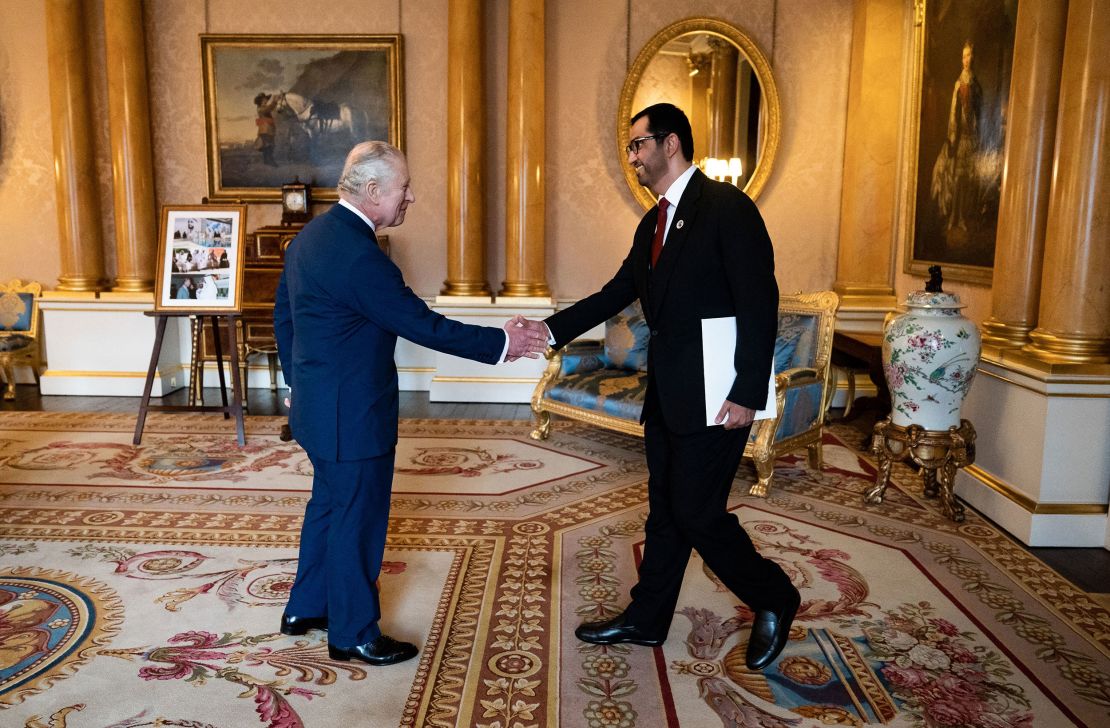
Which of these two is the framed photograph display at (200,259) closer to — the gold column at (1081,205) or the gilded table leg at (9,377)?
the gilded table leg at (9,377)

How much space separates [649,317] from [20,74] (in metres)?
7.33

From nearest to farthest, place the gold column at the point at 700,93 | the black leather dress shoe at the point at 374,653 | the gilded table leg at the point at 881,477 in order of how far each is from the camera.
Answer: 1. the black leather dress shoe at the point at 374,653
2. the gilded table leg at the point at 881,477
3. the gold column at the point at 700,93

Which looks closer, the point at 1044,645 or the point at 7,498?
the point at 1044,645

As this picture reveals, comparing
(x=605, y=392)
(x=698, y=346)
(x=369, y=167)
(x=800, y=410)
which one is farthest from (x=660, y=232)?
(x=605, y=392)

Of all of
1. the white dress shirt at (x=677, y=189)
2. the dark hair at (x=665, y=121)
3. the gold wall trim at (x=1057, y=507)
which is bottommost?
the gold wall trim at (x=1057, y=507)

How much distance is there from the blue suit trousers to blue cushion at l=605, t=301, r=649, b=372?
323cm

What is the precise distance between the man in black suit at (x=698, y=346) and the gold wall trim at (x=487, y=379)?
4.39m

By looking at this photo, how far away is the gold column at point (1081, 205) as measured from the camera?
3883mm

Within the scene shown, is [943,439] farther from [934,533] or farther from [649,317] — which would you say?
[649,317]

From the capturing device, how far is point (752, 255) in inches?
96.8

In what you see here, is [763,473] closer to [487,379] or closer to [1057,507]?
[1057,507]

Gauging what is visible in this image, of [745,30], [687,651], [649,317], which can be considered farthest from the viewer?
[745,30]

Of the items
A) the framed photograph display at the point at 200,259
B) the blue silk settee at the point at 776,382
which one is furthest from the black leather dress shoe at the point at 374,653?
the framed photograph display at the point at 200,259

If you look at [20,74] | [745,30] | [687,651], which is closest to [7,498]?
[687,651]
